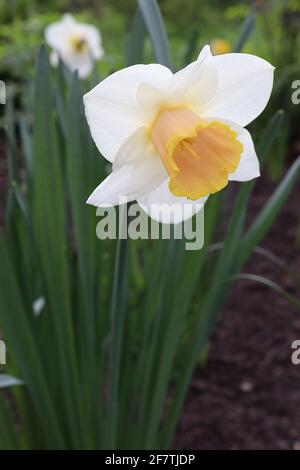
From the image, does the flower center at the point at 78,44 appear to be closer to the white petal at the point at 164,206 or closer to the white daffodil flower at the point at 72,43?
the white daffodil flower at the point at 72,43

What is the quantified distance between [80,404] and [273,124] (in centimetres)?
51

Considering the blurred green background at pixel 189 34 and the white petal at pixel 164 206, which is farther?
the blurred green background at pixel 189 34

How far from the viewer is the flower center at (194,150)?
23.8 inches

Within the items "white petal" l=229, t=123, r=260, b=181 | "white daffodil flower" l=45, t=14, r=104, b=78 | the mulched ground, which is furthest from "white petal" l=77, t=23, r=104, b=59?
"white petal" l=229, t=123, r=260, b=181

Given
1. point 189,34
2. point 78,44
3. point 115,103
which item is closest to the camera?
point 115,103

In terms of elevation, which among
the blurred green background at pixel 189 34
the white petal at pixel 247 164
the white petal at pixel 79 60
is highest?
the blurred green background at pixel 189 34

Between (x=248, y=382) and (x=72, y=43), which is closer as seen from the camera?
(x=248, y=382)

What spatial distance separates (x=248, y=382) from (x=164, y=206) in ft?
3.37

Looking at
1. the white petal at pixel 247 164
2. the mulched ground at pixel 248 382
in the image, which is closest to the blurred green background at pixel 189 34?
the white petal at pixel 247 164

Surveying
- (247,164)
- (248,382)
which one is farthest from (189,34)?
(247,164)

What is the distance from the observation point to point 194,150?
0.63m

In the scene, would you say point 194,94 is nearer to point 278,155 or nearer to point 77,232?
point 77,232

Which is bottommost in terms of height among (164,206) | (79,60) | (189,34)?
(164,206)

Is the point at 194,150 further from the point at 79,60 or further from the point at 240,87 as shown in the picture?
the point at 79,60
